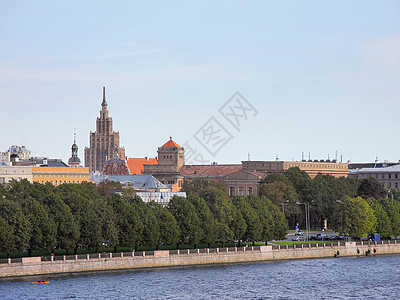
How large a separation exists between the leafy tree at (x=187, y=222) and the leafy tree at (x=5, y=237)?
1110 inches

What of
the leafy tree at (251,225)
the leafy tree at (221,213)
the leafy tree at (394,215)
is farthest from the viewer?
the leafy tree at (394,215)

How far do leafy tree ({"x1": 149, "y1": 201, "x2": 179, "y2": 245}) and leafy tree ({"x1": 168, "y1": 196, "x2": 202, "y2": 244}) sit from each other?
2.04m

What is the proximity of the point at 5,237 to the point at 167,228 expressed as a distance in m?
25.5

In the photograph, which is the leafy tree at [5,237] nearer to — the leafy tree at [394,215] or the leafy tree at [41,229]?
the leafy tree at [41,229]

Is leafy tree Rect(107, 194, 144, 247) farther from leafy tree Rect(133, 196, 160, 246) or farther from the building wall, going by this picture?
the building wall

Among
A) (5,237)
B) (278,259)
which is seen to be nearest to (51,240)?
(5,237)

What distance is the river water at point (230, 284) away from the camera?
3947 inches

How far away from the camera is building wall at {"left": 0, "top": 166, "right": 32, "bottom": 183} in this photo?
7431 inches

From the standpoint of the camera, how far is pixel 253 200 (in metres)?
151

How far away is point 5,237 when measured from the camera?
108m

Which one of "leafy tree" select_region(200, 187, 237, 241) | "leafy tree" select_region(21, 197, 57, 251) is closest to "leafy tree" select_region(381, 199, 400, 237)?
"leafy tree" select_region(200, 187, 237, 241)

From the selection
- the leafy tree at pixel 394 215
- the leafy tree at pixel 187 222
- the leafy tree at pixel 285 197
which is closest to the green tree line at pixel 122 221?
the leafy tree at pixel 187 222

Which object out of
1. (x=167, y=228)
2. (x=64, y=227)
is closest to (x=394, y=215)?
(x=167, y=228)

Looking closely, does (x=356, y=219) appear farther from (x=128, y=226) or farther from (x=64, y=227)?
(x=64, y=227)
